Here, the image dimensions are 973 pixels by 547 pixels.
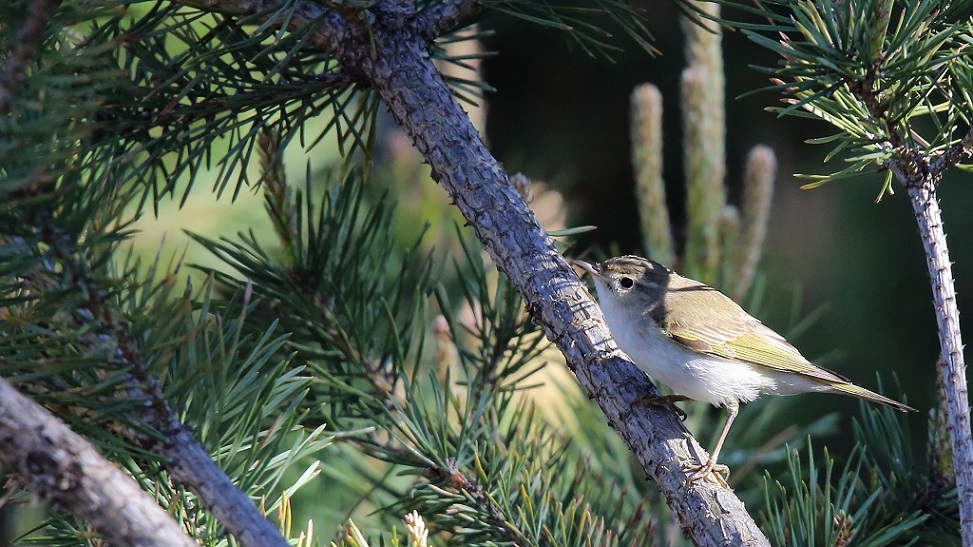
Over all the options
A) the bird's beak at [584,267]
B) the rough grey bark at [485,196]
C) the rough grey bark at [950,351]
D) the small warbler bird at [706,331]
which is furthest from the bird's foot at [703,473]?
the small warbler bird at [706,331]

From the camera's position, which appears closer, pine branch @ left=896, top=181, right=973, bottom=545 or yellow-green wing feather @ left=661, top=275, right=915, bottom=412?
pine branch @ left=896, top=181, right=973, bottom=545

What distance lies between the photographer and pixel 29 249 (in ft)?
2.65

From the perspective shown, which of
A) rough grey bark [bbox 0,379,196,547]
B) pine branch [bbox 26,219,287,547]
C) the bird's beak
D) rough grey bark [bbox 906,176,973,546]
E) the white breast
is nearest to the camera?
rough grey bark [bbox 0,379,196,547]

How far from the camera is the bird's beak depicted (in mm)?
1731

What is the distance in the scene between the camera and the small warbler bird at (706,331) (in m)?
2.07

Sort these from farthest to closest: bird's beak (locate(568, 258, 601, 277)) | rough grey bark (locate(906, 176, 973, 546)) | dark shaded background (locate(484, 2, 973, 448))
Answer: dark shaded background (locate(484, 2, 973, 448))
bird's beak (locate(568, 258, 601, 277))
rough grey bark (locate(906, 176, 973, 546))

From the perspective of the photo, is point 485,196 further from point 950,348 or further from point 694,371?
point 694,371

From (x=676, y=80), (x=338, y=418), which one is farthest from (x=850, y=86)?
(x=676, y=80)

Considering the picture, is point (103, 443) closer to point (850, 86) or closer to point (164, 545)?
point (164, 545)

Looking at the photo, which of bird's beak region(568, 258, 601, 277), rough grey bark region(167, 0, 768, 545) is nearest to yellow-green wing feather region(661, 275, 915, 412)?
bird's beak region(568, 258, 601, 277)

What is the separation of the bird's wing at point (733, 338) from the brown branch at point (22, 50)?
1.62 meters

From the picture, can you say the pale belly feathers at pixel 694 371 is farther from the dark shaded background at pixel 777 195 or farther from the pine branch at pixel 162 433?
the pine branch at pixel 162 433

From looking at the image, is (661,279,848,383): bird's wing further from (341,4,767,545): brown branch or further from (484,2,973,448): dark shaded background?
(341,4,767,545): brown branch

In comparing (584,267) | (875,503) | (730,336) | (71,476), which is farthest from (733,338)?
(71,476)
